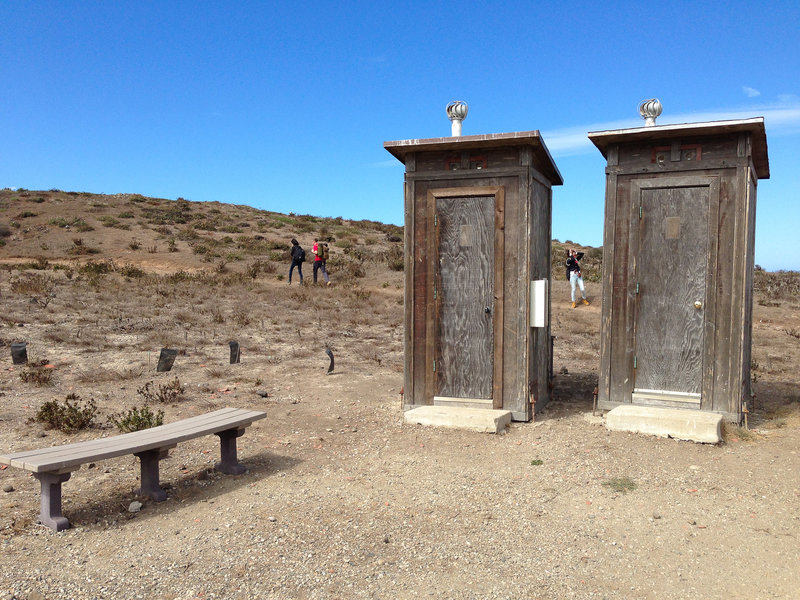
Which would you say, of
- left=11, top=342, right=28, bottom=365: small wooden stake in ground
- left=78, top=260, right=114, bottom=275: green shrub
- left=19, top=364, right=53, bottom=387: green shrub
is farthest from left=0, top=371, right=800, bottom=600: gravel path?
left=78, top=260, right=114, bottom=275: green shrub

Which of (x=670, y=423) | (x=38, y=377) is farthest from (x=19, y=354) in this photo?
(x=670, y=423)

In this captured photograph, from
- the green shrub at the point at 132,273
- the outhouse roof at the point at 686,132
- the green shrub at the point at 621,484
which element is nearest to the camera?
the green shrub at the point at 621,484

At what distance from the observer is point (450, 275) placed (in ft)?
23.8

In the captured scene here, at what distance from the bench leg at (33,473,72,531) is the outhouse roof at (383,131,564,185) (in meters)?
4.65

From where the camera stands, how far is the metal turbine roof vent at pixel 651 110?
276 inches

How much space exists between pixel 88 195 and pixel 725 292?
4566 cm

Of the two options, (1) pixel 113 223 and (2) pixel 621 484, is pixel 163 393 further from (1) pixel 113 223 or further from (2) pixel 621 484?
(1) pixel 113 223

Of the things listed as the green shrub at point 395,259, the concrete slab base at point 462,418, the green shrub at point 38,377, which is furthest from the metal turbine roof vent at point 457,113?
the green shrub at point 395,259

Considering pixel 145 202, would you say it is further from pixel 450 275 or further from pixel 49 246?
pixel 450 275

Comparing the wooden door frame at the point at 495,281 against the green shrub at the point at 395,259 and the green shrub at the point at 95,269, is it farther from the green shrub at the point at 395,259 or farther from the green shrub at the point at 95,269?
the green shrub at the point at 95,269

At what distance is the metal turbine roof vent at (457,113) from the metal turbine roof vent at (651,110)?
1.97m

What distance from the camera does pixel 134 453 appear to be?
4.59 meters

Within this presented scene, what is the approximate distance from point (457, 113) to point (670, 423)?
4.04 m

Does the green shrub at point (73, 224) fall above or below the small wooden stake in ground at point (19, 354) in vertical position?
above
